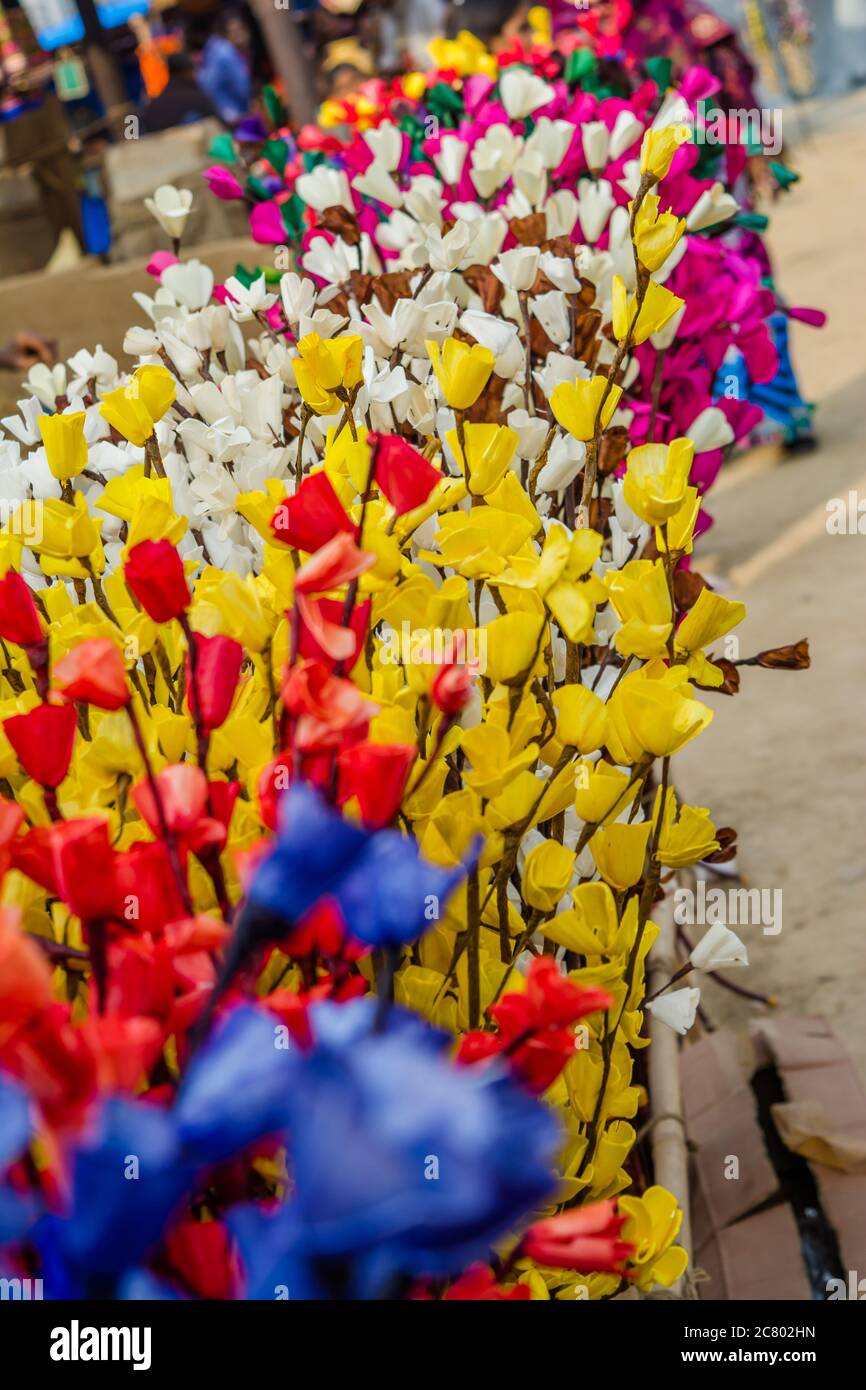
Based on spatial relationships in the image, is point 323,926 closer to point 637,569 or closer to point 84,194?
point 637,569

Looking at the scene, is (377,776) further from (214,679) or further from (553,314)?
(553,314)

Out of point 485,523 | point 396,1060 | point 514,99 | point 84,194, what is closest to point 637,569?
point 485,523

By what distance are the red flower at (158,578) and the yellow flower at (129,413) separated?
21 cm

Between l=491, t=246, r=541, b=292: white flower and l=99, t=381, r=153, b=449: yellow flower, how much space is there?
269mm

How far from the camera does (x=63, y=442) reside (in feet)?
2.03

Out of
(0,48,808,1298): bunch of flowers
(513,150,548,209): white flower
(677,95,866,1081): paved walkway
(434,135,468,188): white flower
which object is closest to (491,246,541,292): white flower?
(0,48,808,1298): bunch of flowers

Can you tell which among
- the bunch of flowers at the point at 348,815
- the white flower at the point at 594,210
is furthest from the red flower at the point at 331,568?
the white flower at the point at 594,210

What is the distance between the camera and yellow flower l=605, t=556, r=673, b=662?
532 mm

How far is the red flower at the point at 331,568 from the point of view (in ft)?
1.28

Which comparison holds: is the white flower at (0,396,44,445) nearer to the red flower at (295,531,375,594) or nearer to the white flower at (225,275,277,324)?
the white flower at (225,275,277,324)

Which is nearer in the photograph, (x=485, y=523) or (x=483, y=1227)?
(x=483, y=1227)

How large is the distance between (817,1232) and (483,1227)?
3.67 feet
